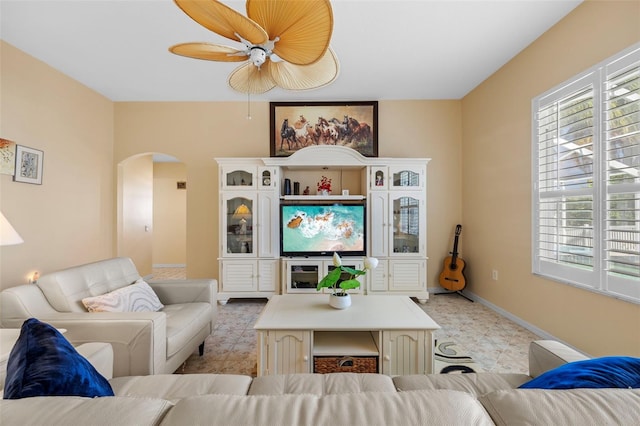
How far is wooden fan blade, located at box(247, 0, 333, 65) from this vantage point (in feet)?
3.97

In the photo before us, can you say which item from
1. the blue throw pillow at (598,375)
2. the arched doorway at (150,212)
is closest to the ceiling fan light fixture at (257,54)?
the blue throw pillow at (598,375)

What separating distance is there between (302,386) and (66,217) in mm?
3599

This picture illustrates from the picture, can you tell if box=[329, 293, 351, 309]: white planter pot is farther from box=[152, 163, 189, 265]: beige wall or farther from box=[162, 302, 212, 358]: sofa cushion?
box=[152, 163, 189, 265]: beige wall

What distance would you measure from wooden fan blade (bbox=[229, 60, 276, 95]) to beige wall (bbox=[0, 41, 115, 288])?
2.49m

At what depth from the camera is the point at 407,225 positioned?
362 cm

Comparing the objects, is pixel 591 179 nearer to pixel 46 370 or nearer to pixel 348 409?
pixel 348 409

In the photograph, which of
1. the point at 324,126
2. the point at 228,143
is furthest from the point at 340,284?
the point at 228,143

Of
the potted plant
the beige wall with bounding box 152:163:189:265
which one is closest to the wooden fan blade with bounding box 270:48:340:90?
the potted plant

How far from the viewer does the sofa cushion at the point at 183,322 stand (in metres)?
1.73

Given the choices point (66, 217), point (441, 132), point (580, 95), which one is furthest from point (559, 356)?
point (66, 217)

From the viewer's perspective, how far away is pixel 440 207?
398 centimetres

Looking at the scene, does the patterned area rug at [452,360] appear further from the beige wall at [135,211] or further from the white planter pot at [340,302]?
the beige wall at [135,211]

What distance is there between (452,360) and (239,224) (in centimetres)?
274

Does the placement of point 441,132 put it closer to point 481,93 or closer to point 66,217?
point 481,93
